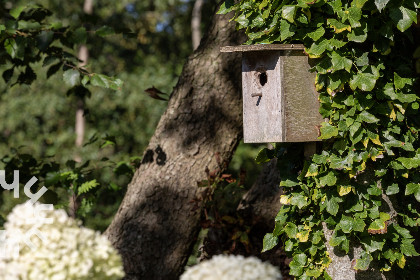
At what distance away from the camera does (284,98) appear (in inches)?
109

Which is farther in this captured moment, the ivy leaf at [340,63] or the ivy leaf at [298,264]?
the ivy leaf at [298,264]

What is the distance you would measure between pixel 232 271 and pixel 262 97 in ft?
4.09

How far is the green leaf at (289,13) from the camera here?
2.71 meters

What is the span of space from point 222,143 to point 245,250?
749 mm

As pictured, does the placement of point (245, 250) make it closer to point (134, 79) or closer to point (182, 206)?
point (182, 206)

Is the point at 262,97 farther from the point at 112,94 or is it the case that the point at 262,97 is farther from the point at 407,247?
the point at 112,94

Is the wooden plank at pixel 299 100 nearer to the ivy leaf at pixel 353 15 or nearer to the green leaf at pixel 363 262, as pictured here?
the ivy leaf at pixel 353 15

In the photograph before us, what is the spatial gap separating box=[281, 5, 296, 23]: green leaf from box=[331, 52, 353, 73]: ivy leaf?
0.26m

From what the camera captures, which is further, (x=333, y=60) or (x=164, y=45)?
(x=164, y=45)

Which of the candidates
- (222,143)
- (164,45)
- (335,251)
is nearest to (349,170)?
(335,251)

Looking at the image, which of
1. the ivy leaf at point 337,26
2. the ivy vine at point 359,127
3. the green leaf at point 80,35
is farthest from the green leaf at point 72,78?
the ivy leaf at point 337,26

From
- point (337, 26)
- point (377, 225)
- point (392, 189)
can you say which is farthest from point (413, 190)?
point (337, 26)

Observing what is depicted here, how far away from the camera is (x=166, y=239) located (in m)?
3.68

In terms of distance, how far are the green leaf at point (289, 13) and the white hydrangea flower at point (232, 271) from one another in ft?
4.12
